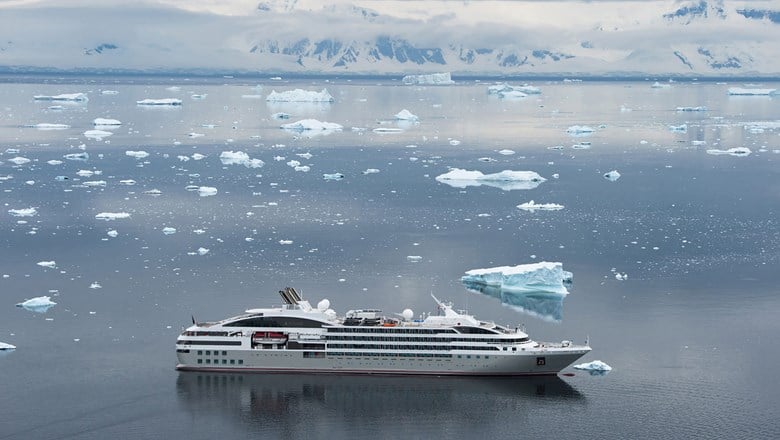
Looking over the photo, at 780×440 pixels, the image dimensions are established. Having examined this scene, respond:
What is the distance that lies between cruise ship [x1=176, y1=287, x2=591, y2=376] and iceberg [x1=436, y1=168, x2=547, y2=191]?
1393 inches

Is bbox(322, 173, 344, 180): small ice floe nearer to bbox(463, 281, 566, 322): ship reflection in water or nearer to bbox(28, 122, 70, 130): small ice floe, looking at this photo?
bbox(463, 281, 566, 322): ship reflection in water

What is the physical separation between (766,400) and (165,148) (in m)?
66.7

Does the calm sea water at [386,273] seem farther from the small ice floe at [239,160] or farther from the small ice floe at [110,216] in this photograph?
the small ice floe at [239,160]

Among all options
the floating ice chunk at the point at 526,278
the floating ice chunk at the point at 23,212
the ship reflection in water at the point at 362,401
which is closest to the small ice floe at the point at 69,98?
the floating ice chunk at the point at 23,212

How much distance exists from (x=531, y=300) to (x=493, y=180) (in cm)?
2878

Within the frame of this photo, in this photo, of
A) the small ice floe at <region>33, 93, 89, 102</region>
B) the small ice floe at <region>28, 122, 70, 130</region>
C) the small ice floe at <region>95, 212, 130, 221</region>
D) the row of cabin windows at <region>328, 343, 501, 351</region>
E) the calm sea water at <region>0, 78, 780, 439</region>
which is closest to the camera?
the calm sea water at <region>0, 78, 780, 439</region>

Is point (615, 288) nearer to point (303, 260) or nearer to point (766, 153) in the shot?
point (303, 260)

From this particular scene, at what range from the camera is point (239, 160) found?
81.3m

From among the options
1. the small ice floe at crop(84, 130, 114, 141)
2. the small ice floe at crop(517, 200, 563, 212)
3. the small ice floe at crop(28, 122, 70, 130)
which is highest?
the small ice floe at crop(517, 200, 563, 212)

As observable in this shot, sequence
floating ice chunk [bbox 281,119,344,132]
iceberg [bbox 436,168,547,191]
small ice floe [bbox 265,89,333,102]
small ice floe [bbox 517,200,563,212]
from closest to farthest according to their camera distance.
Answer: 1. small ice floe [bbox 517,200,563,212]
2. iceberg [bbox 436,168,547,191]
3. floating ice chunk [bbox 281,119,344,132]
4. small ice floe [bbox 265,89,333,102]

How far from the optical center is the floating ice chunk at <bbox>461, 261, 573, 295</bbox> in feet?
142

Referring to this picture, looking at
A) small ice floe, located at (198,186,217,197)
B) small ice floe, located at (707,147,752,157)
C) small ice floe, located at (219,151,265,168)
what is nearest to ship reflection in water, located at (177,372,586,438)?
small ice floe, located at (198,186,217,197)

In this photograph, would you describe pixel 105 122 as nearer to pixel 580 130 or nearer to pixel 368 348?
pixel 580 130

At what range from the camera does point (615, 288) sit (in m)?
44.9
